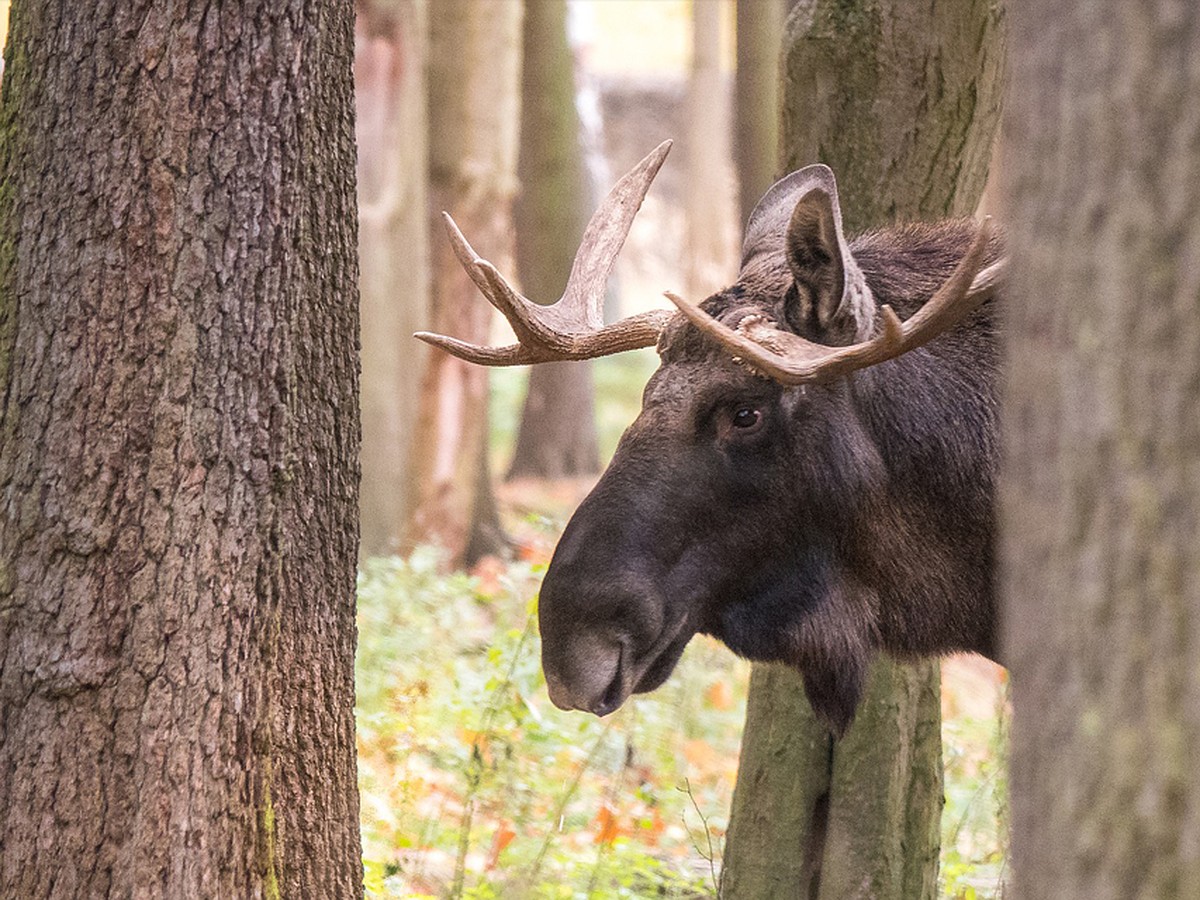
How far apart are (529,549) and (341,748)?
22.2ft

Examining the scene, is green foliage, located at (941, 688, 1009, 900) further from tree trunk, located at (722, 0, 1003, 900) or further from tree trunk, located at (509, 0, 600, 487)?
tree trunk, located at (509, 0, 600, 487)

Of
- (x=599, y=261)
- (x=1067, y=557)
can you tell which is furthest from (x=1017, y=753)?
(x=599, y=261)

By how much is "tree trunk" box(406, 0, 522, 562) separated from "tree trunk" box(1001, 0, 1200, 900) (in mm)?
9572

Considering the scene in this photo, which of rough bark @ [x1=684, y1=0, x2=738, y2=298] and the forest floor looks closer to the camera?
the forest floor

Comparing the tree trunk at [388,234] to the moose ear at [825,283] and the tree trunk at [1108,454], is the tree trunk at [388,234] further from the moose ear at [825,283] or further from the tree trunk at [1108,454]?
the tree trunk at [1108,454]

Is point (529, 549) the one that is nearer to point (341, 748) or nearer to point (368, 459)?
point (368, 459)

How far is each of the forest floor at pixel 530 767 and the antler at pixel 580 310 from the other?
94 cm

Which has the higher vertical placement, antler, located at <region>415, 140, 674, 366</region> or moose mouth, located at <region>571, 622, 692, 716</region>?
antler, located at <region>415, 140, 674, 366</region>

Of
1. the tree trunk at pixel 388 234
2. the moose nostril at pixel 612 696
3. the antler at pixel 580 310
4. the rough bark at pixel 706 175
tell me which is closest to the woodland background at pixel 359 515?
the antler at pixel 580 310

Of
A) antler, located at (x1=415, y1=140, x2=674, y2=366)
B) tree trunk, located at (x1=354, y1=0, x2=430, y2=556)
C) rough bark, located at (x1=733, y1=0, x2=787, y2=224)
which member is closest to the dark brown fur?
antler, located at (x1=415, y1=140, x2=674, y2=366)

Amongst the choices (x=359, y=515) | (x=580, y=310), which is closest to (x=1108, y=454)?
(x=359, y=515)

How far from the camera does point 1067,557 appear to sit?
2.01m

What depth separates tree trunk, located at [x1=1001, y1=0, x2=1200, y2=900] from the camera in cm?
190

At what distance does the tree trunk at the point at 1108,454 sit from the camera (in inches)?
74.7
